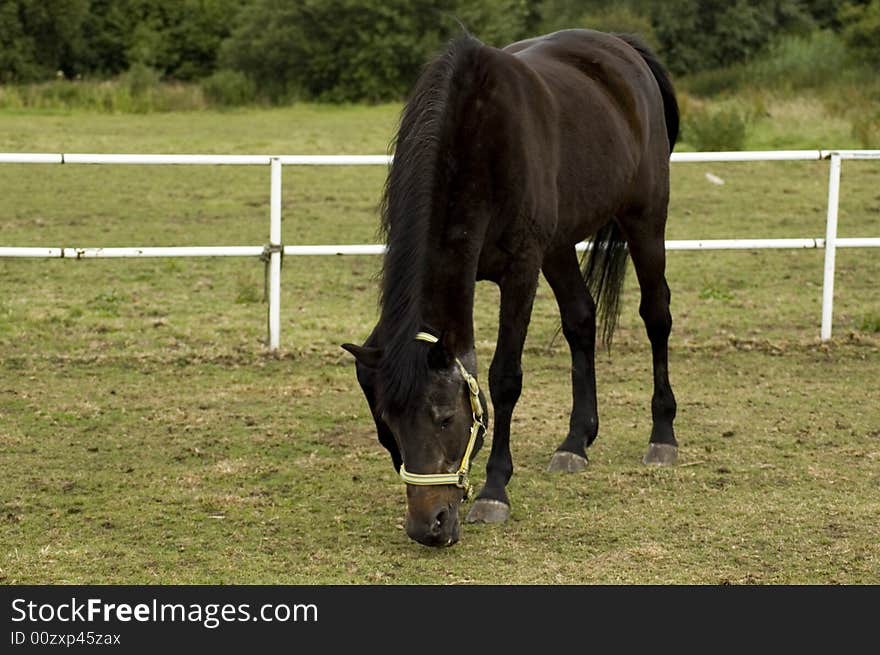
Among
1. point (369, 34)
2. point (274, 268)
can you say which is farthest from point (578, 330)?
point (369, 34)

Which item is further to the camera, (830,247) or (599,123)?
(830,247)

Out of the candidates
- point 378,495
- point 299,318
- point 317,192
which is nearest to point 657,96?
point 378,495

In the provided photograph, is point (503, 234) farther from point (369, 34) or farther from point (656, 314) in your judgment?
point (369, 34)

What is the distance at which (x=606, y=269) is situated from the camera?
6465 millimetres

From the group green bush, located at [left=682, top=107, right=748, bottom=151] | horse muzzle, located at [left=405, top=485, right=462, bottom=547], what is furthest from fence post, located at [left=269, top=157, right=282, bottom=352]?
green bush, located at [left=682, top=107, right=748, bottom=151]

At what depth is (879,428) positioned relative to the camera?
6.41 metres

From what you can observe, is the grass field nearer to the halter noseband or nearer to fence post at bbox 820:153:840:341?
fence post at bbox 820:153:840:341

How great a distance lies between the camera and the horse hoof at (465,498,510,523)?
4922 millimetres

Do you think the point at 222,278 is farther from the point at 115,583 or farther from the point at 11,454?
the point at 115,583

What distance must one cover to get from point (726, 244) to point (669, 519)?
3363mm

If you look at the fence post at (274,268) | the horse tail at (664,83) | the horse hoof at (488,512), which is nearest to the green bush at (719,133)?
the fence post at (274,268)

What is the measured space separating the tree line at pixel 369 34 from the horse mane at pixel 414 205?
96.9ft

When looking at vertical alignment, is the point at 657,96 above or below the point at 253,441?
above

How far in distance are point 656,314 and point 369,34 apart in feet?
108
